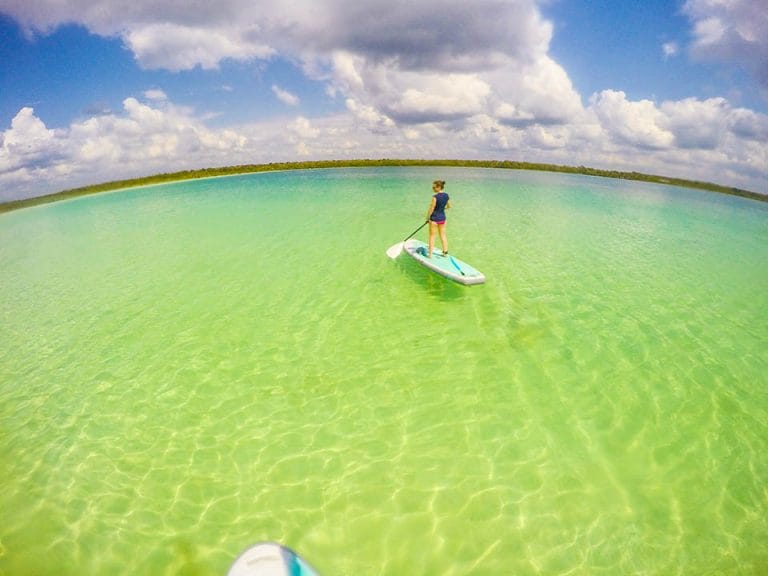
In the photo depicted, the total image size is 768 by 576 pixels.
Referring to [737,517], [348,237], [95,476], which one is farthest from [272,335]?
[348,237]

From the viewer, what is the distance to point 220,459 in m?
6.05

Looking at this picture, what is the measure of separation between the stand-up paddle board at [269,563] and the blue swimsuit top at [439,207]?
11.6 metres

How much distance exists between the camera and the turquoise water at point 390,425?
15.8 ft

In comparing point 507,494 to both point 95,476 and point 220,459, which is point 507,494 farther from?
point 95,476

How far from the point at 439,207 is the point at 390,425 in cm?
910

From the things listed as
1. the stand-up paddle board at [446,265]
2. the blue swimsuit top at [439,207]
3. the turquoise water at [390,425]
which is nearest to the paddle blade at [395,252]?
the stand-up paddle board at [446,265]

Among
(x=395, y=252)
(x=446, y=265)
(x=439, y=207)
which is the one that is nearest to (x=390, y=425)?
(x=446, y=265)

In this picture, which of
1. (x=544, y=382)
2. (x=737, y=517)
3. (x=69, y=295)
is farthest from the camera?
(x=69, y=295)

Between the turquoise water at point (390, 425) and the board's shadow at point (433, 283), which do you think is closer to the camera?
the turquoise water at point (390, 425)

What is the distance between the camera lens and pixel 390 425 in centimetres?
666

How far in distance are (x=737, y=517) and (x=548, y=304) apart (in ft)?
22.8

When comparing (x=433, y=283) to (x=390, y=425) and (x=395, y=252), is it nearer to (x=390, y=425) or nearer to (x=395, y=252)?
(x=395, y=252)

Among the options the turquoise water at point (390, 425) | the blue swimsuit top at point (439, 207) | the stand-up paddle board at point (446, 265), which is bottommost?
the turquoise water at point (390, 425)

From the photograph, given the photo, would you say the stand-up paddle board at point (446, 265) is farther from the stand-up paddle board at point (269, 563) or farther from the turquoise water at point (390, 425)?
the stand-up paddle board at point (269, 563)
